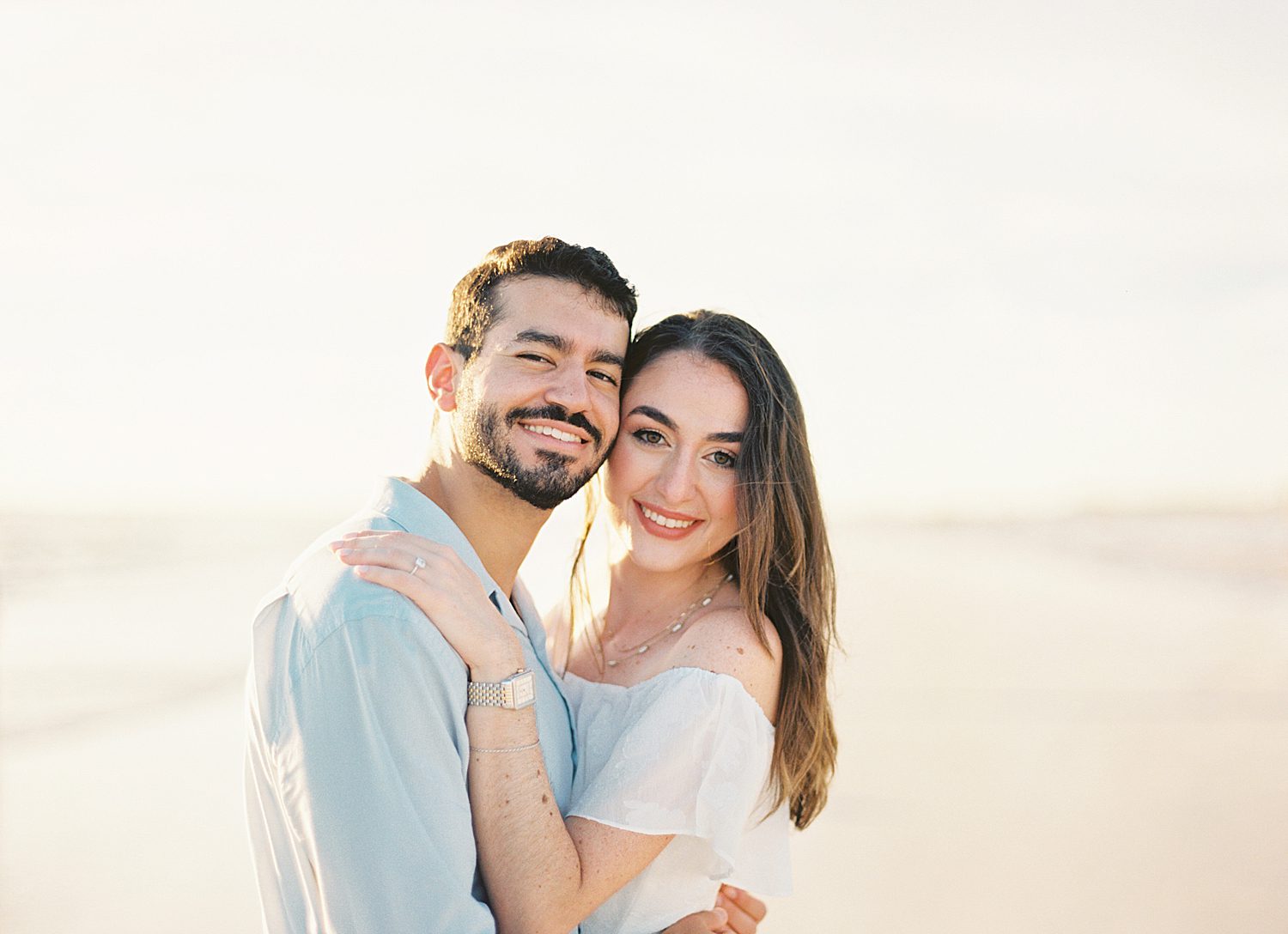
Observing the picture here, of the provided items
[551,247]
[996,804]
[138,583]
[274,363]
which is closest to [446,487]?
[551,247]

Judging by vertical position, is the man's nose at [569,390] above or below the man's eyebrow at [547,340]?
below

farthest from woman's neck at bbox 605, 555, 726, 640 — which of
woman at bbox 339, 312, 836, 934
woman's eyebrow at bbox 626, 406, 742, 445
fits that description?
woman's eyebrow at bbox 626, 406, 742, 445

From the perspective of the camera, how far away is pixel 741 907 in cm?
375

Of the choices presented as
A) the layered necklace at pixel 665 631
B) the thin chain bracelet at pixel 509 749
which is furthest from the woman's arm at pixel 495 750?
the layered necklace at pixel 665 631

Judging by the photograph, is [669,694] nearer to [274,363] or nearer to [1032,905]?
[1032,905]

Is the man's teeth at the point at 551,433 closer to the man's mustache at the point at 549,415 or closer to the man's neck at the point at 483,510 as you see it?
the man's mustache at the point at 549,415

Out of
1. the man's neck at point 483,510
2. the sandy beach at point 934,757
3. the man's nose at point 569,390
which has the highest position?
the man's nose at point 569,390

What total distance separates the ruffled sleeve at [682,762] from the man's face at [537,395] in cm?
64

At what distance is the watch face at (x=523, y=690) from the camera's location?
2.61 metres

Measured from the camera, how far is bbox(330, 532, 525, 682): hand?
2.52 metres

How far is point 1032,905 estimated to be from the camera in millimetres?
6008

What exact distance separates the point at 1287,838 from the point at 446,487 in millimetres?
5763

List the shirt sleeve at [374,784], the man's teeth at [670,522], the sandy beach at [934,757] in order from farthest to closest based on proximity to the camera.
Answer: the sandy beach at [934,757] < the man's teeth at [670,522] < the shirt sleeve at [374,784]

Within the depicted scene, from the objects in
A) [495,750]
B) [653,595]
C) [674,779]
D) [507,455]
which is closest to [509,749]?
[495,750]
